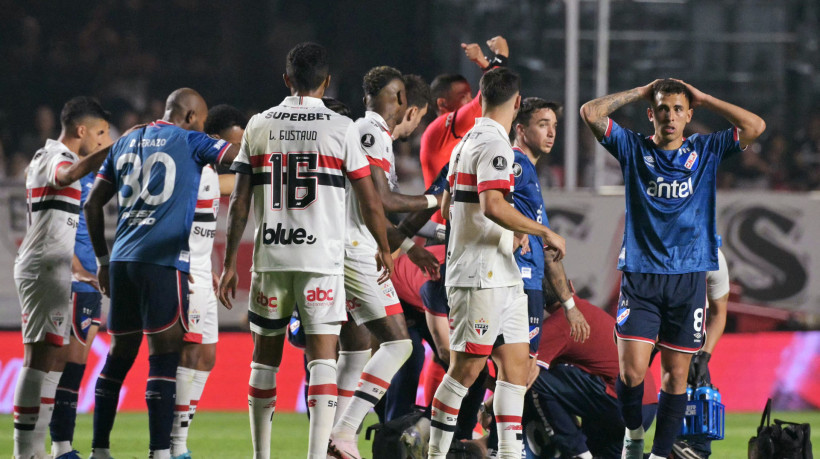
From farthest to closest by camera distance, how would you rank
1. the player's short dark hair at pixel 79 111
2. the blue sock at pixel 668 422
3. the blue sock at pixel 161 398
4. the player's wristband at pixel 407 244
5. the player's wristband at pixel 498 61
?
the player's wristband at pixel 498 61 → the player's short dark hair at pixel 79 111 → the player's wristband at pixel 407 244 → the blue sock at pixel 668 422 → the blue sock at pixel 161 398

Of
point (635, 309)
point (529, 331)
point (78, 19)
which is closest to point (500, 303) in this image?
point (529, 331)

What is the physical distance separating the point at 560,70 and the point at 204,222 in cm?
788

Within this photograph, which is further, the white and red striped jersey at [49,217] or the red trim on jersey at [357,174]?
the white and red striped jersey at [49,217]

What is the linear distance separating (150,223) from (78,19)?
10121mm

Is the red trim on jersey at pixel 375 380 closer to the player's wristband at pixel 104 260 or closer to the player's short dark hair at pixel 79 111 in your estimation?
the player's wristband at pixel 104 260

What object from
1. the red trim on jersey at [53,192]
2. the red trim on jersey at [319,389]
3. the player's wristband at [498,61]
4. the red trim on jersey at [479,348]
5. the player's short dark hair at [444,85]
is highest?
the player's wristband at [498,61]

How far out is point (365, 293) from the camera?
5.97m

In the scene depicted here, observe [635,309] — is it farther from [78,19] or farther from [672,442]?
[78,19]

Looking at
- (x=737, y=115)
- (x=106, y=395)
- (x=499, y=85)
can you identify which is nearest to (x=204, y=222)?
(x=106, y=395)

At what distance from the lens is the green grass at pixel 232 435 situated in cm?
750

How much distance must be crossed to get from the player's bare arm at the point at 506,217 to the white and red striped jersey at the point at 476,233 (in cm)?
15

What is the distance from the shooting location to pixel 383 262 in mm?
5410

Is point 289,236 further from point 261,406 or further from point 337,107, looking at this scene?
point 337,107

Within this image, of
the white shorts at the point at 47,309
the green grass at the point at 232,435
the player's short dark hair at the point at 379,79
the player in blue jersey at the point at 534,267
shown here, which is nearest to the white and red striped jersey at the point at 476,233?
the player in blue jersey at the point at 534,267
